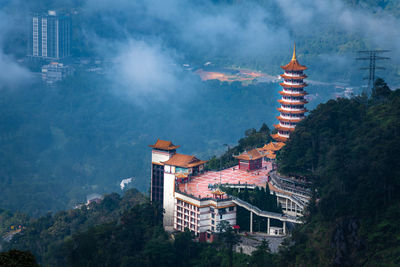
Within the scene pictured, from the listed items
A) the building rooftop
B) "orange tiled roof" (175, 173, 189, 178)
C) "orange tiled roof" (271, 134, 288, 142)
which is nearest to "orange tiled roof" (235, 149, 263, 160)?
the building rooftop

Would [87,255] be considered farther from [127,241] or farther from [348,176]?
[348,176]

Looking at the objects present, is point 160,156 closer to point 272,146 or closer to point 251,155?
point 251,155

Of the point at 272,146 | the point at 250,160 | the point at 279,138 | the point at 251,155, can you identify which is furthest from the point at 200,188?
the point at 279,138

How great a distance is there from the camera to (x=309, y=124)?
2891 inches

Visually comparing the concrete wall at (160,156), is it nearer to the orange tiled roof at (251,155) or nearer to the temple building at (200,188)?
the temple building at (200,188)

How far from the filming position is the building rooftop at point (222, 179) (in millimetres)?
70125

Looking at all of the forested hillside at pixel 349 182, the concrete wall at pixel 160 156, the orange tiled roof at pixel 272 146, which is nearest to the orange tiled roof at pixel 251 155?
the forested hillside at pixel 349 182

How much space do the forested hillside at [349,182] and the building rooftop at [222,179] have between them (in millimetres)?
3111

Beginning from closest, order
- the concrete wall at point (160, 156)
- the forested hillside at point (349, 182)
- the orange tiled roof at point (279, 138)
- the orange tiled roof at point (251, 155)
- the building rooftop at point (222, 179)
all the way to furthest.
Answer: the forested hillside at point (349, 182)
the building rooftop at point (222, 179)
the concrete wall at point (160, 156)
the orange tiled roof at point (251, 155)
the orange tiled roof at point (279, 138)

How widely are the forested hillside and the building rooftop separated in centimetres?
311

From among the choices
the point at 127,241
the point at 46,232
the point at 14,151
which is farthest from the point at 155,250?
the point at 14,151

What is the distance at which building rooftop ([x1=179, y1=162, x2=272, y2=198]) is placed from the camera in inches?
2761

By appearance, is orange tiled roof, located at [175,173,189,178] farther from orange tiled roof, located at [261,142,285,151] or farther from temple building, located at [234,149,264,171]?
orange tiled roof, located at [261,142,285,151]

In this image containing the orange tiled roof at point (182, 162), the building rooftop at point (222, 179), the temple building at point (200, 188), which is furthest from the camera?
the orange tiled roof at point (182, 162)
